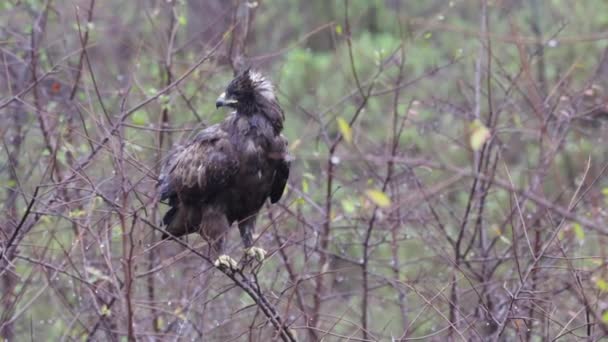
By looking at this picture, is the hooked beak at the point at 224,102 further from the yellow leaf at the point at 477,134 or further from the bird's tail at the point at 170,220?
the yellow leaf at the point at 477,134

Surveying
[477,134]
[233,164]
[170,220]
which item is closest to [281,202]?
[170,220]

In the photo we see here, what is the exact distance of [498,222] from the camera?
7164 mm

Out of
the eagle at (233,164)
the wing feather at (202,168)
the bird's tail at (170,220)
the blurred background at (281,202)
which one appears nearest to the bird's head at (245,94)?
the eagle at (233,164)

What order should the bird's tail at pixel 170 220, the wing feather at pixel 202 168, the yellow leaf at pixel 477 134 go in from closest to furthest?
the yellow leaf at pixel 477 134 < the wing feather at pixel 202 168 < the bird's tail at pixel 170 220

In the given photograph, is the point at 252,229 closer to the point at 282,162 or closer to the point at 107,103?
the point at 282,162

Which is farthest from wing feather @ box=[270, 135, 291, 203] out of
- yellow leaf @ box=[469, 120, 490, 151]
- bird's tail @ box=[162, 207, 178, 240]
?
yellow leaf @ box=[469, 120, 490, 151]

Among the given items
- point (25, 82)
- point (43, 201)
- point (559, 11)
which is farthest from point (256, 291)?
point (559, 11)

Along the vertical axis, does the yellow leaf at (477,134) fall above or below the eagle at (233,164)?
below

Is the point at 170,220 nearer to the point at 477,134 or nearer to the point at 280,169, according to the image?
the point at 280,169

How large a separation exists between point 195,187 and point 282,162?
555 millimetres

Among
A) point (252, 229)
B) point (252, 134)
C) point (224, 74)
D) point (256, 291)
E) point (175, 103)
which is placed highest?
point (224, 74)

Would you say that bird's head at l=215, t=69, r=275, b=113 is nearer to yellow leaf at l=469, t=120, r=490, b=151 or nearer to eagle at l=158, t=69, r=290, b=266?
→ eagle at l=158, t=69, r=290, b=266

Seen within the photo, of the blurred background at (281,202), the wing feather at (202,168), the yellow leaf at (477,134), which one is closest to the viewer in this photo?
the yellow leaf at (477,134)

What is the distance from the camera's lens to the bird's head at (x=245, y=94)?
5.85 metres
